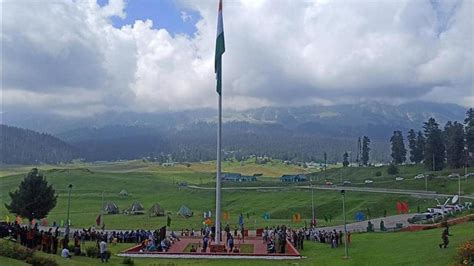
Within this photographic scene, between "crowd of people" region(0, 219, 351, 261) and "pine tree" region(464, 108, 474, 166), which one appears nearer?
"crowd of people" region(0, 219, 351, 261)

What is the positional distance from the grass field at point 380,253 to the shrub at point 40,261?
2.71 feet

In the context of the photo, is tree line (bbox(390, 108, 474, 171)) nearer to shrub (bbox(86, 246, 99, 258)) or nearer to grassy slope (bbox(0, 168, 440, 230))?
grassy slope (bbox(0, 168, 440, 230))

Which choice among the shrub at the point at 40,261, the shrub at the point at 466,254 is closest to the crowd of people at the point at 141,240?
the shrub at the point at 40,261

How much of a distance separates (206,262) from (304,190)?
68.1 m

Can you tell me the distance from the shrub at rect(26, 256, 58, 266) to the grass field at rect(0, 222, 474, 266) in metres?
0.83

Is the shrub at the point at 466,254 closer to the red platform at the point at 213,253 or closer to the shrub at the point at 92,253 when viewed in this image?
the red platform at the point at 213,253

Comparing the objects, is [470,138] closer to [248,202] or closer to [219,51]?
[248,202]

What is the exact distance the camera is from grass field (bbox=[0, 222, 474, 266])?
3073cm

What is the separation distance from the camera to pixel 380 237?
4459 cm

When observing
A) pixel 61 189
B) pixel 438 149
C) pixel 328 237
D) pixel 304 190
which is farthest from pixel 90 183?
pixel 328 237

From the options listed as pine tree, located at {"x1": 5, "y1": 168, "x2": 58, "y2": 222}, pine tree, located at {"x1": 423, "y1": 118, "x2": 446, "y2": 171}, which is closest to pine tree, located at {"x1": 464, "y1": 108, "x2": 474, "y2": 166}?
pine tree, located at {"x1": 423, "y1": 118, "x2": 446, "y2": 171}

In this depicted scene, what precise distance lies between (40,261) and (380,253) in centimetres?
2100

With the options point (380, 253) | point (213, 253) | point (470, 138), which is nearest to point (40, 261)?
point (213, 253)

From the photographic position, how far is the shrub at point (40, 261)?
1005 inches
